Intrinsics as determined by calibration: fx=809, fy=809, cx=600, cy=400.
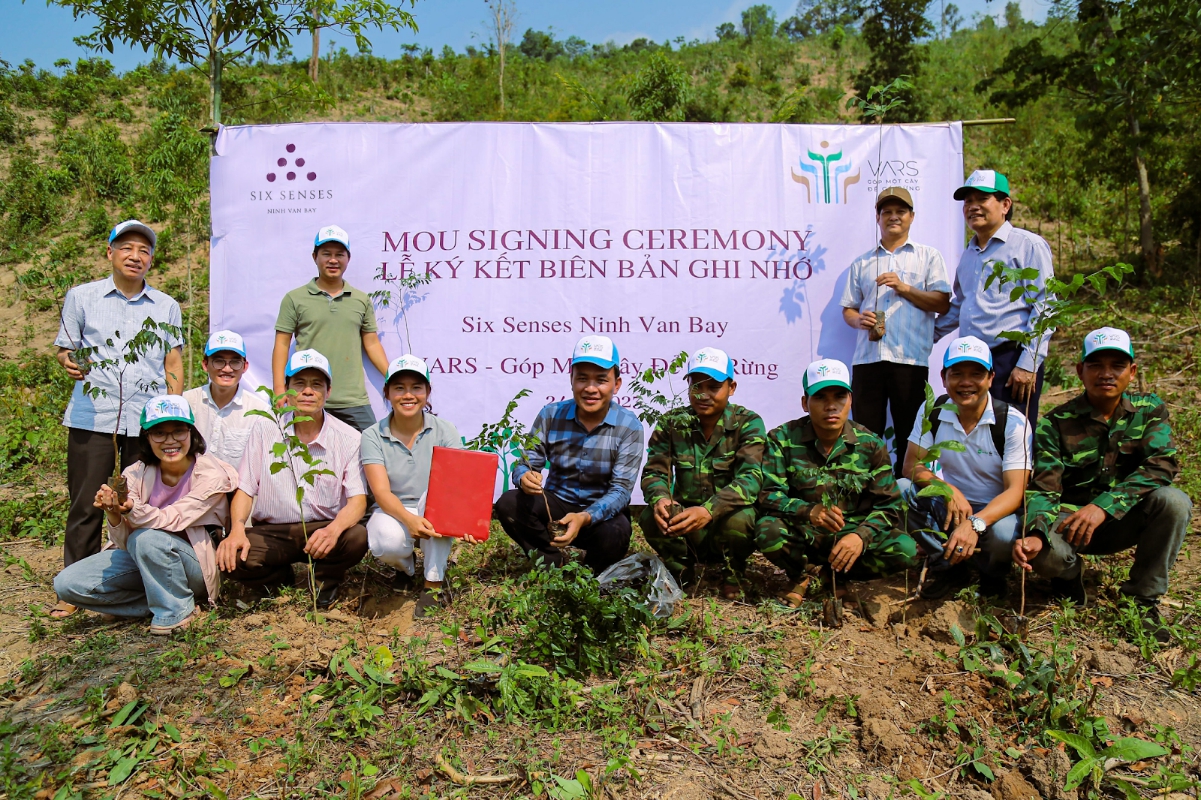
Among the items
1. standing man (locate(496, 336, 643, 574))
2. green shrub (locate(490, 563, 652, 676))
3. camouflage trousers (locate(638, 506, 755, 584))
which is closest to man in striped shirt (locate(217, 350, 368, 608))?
standing man (locate(496, 336, 643, 574))

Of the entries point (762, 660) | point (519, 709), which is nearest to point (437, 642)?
point (519, 709)

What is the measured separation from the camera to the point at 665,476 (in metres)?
3.63

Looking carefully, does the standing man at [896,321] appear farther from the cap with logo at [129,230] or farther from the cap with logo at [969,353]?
the cap with logo at [129,230]

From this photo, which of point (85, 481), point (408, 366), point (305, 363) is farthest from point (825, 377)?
point (85, 481)

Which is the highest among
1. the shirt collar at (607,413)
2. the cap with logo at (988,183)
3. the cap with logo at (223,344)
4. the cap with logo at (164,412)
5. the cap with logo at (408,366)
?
the cap with logo at (988,183)

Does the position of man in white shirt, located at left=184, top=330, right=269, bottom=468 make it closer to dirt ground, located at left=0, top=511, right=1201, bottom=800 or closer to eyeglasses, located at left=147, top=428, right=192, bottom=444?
eyeglasses, located at left=147, top=428, right=192, bottom=444

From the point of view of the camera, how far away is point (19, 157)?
43.8 feet

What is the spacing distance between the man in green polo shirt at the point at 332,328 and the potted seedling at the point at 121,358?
0.63 metres

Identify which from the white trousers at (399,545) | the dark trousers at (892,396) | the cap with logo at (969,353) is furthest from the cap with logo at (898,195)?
the white trousers at (399,545)

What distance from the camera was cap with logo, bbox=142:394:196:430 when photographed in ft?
10.8

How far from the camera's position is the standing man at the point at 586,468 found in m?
3.61

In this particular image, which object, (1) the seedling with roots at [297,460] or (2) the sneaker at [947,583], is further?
(2) the sneaker at [947,583]

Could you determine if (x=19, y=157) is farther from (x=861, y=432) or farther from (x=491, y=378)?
(x=861, y=432)

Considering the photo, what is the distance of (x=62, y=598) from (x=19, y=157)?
43.7ft
